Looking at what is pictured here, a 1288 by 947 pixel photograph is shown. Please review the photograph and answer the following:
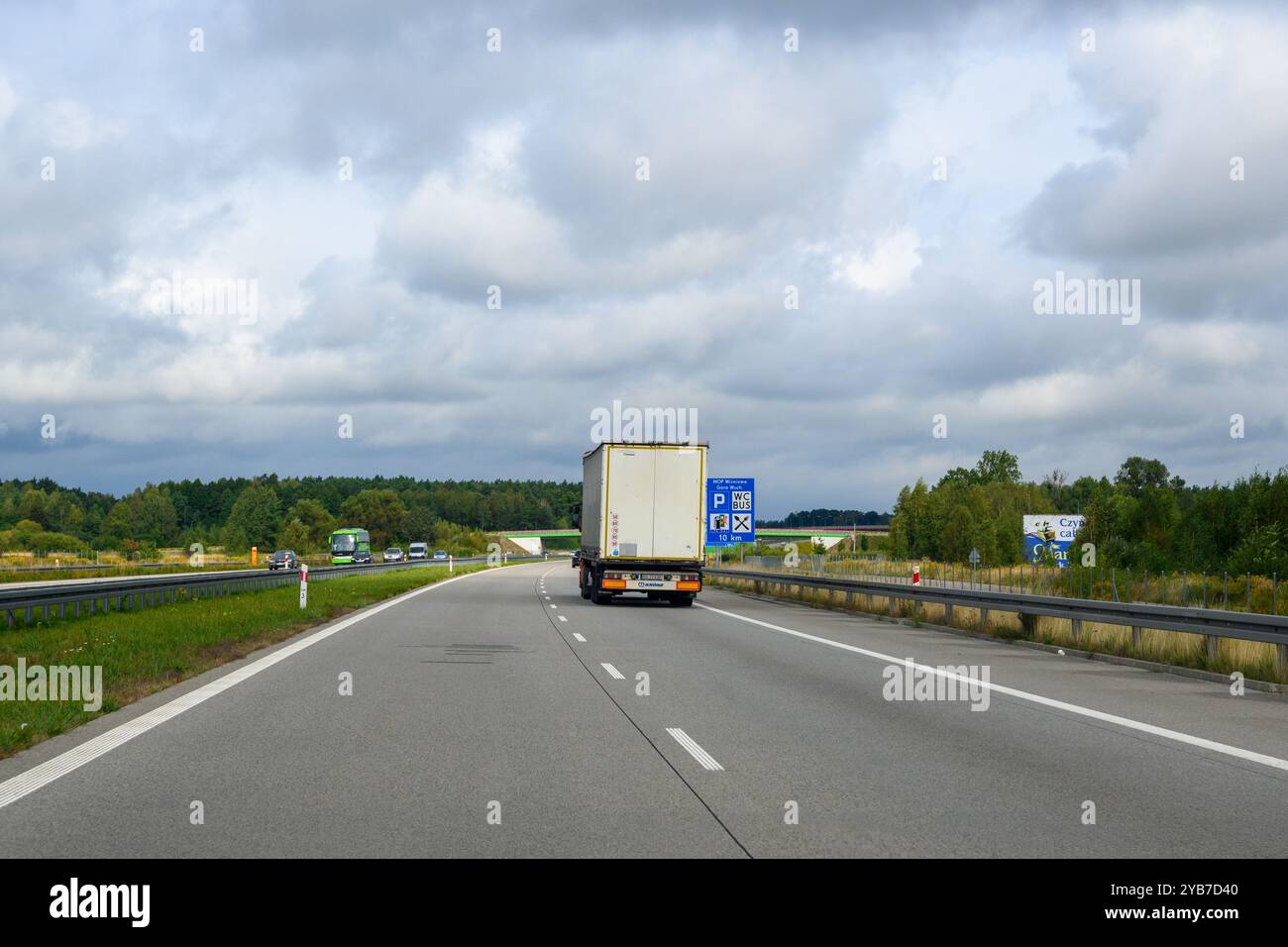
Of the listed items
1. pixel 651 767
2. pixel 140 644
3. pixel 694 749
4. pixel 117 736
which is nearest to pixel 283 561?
pixel 140 644

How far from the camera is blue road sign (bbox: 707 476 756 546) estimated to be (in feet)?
158

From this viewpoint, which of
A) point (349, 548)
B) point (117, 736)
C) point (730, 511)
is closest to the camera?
point (117, 736)

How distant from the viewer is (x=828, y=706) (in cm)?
1228

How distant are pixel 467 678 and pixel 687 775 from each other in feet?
21.8

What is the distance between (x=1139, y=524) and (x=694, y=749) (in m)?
86.8

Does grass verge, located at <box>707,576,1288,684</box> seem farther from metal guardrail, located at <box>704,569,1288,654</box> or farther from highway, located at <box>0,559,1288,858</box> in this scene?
highway, located at <box>0,559,1288,858</box>

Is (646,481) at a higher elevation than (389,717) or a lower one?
higher

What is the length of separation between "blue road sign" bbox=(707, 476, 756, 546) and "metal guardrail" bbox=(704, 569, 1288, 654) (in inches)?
740

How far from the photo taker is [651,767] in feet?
28.5

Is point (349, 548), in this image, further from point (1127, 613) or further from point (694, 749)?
point (694, 749)
